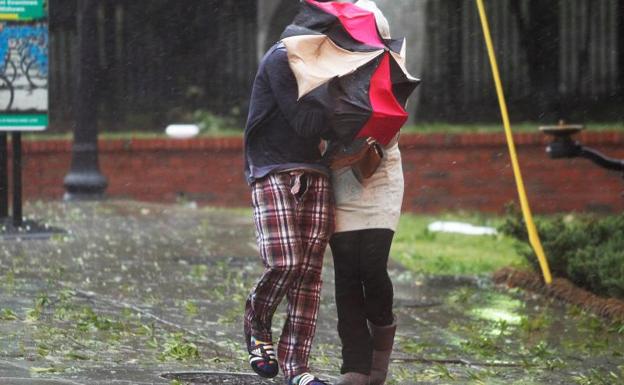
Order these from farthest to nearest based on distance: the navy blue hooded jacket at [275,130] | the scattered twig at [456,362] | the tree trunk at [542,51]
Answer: the tree trunk at [542,51] < the scattered twig at [456,362] < the navy blue hooded jacket at [275,130]

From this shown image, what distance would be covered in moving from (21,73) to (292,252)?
21.3ft

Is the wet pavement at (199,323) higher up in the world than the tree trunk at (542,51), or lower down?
lower down

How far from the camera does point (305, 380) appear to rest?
20.7 feet

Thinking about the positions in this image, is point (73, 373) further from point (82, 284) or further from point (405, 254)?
point (405, 254)

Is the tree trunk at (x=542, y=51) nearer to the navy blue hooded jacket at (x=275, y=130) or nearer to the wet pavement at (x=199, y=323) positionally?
the wet pavement at (x=199, y=323)

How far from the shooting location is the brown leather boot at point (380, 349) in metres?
6.54

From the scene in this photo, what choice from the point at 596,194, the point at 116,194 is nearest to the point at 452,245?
the point at 596,194

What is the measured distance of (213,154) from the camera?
17.3 m

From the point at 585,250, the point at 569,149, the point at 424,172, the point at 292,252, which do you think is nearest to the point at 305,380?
the point at 292,252

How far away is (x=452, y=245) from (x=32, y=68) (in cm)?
438

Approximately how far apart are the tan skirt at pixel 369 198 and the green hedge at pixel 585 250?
3333 mm

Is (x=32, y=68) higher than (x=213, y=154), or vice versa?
(x=32, y=68)

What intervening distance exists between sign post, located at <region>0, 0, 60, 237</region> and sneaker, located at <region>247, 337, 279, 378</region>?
6065 mm

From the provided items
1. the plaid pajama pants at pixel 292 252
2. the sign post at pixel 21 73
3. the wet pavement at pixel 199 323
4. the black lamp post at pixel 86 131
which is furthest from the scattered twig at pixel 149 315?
the black lamp post at pixel 86 131
